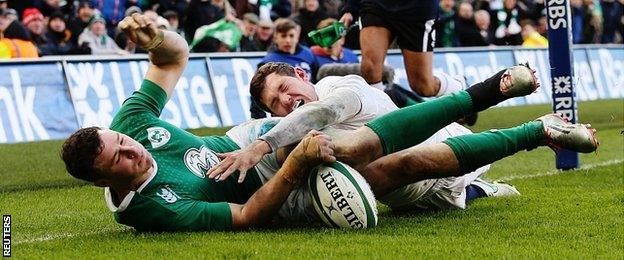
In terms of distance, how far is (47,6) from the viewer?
65.1 ft

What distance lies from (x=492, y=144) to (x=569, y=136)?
0.41m

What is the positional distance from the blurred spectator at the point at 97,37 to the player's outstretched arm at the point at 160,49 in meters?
11.7

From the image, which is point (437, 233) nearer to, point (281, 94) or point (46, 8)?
point (281, 94)

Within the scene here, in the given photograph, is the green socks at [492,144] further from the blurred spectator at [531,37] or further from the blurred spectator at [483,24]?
the blurred spectator at [531,37]

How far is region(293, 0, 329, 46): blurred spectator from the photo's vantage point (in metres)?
20.9

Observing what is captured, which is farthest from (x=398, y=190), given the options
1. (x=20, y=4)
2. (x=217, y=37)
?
(x=20, y=4)

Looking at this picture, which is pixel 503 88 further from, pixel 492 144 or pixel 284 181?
pixel 284 181

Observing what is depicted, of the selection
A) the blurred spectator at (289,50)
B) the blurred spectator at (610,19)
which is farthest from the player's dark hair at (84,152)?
the blurred spectator at (610,19)

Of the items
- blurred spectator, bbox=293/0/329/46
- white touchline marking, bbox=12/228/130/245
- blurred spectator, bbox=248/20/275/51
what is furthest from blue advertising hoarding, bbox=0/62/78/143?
white touchline marking, bbox=12/228/130/245

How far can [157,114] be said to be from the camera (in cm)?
716

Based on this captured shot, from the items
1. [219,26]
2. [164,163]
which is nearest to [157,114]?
[164,163]

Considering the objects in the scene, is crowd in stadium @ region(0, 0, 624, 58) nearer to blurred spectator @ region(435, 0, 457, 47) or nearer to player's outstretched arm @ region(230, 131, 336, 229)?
blurred spectator @ region(435, 0, 457, 47)

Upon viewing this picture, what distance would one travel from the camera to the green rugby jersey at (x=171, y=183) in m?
6.66

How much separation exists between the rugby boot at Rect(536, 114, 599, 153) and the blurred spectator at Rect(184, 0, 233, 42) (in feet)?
46.6
